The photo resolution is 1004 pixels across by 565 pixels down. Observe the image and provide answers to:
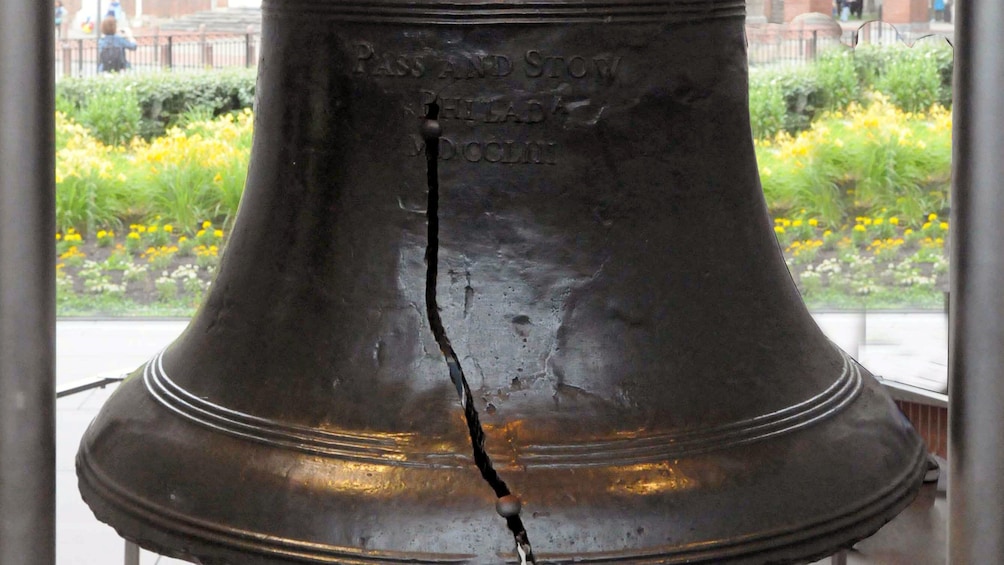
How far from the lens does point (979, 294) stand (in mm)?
1459

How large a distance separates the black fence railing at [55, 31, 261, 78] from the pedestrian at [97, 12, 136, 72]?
22 millimetres

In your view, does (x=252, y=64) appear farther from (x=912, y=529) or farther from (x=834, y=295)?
(x=912, y=529)

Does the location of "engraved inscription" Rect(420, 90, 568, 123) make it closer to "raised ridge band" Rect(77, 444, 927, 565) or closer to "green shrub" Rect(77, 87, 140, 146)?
"raised ridge band" Rect(77, 444, 927, 565)

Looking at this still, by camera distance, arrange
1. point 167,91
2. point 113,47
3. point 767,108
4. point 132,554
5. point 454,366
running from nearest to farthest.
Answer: point 454,366
point 132,554
point 767,108
point 113,47
point 167,91

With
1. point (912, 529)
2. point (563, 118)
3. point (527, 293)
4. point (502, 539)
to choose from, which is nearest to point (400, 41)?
point (563, 118)

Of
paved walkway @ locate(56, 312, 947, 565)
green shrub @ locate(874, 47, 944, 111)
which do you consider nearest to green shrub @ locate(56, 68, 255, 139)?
paved walkway @ locate(56, 312, 947, 565)

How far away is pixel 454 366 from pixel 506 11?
1.21 ft

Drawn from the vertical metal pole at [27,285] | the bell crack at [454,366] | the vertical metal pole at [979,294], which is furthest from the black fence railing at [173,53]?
the vertical metal pole at [979,294]

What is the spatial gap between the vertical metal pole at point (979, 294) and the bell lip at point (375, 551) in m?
0.09

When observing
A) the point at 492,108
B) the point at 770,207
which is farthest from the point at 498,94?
the point at 770,207

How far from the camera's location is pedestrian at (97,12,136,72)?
5.42m

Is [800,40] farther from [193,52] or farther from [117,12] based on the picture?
[117,12]

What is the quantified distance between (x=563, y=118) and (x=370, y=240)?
25 cm

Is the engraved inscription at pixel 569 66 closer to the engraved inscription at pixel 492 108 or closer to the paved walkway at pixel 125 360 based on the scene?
the engraved inscription at pixel 492 108
